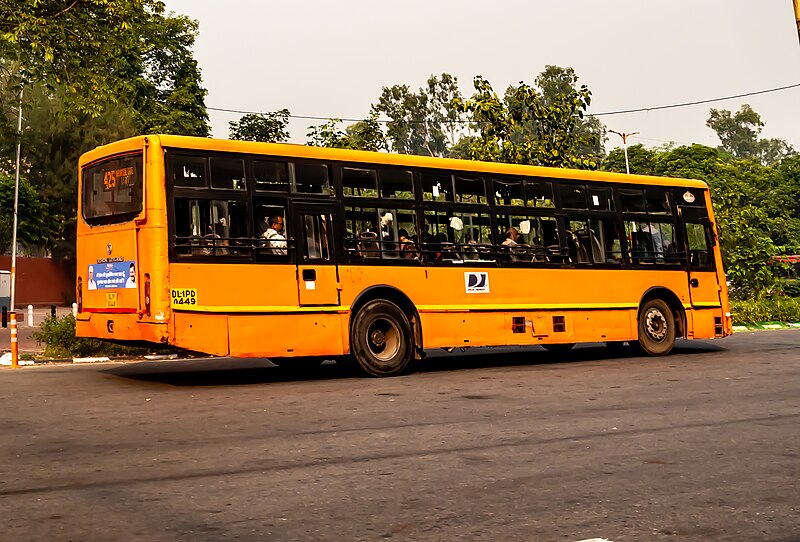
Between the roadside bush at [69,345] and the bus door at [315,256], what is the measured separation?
6255mm

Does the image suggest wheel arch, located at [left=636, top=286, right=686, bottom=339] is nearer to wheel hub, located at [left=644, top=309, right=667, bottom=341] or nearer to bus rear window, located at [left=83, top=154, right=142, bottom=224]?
wheel hub, located at [left=644, top=309, right=667, bottom=341]

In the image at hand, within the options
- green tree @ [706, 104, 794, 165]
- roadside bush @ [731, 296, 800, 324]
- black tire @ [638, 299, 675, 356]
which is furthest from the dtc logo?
green tree @ [706, 104, 794, 165]

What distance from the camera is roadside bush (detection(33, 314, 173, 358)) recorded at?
63.1 feet

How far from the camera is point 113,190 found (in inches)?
541

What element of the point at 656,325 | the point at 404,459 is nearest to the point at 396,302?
the point at 656,325

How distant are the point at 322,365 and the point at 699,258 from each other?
24.8 ft

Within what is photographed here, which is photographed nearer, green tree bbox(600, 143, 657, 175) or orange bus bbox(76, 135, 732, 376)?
orange bus bbox(76, 135, 732, 376)

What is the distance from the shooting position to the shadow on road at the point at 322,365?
14927 millimetres

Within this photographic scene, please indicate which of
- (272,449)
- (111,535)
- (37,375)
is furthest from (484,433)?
(37,375)

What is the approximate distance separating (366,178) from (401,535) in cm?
1008

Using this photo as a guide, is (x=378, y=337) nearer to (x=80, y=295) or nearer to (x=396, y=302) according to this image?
(x=396, y=302)

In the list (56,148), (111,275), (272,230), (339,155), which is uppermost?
(56,148)

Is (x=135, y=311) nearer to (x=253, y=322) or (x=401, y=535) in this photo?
(x=253, y=322)

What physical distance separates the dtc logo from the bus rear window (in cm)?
531
